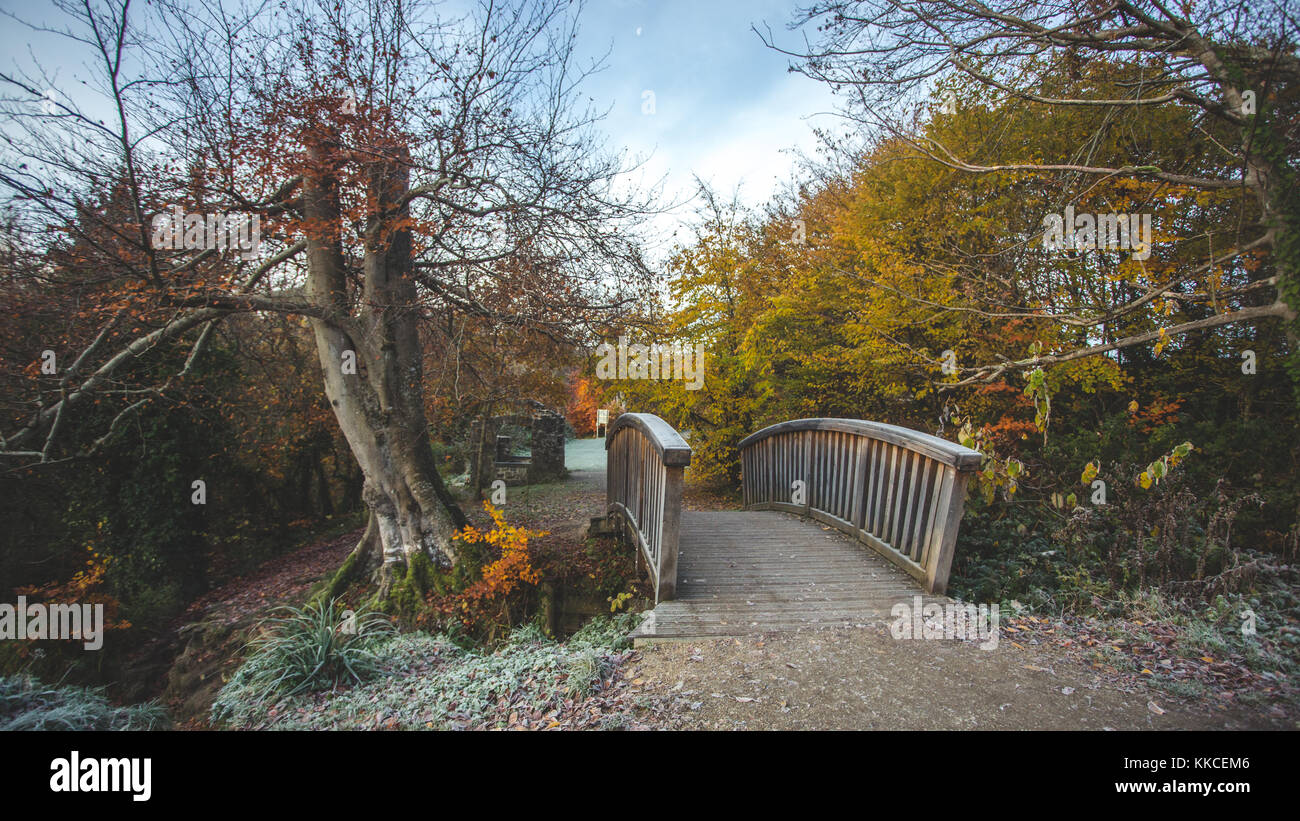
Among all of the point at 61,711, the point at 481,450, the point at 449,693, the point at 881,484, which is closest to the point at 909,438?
the point at 881,484

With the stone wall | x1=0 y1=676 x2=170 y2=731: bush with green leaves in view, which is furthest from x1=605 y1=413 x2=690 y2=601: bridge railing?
the stone wall

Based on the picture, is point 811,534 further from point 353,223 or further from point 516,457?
point 516,457

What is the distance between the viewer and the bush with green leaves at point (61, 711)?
11.3 ft

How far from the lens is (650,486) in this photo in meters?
5.37

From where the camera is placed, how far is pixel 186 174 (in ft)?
15.5

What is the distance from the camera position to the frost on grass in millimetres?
3086

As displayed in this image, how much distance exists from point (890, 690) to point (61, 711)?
5176 mm
